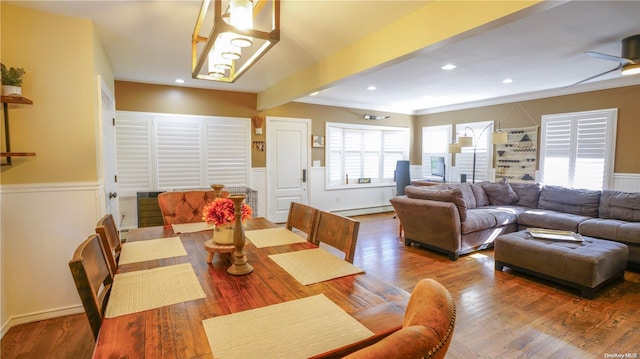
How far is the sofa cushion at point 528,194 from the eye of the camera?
5215 millimetres

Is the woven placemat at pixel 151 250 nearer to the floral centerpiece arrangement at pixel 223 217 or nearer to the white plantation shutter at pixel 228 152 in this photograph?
the floral centerpiece arrangement at pixel 223 217

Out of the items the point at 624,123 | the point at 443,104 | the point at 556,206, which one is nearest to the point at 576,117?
the point at 624,123

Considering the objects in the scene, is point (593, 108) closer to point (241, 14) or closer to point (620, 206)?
point (620, 206)

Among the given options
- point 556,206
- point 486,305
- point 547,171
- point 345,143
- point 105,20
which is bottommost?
point 486,305

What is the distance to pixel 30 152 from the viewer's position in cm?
246

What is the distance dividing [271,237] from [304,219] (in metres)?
0.26

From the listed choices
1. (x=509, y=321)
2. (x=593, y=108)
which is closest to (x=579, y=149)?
(x=593, y=108)

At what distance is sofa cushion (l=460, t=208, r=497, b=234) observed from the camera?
4098mm

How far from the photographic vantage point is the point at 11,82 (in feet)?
7.43

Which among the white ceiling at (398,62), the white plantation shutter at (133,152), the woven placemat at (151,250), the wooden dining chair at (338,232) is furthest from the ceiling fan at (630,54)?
the white plantation shutter at (133,152)

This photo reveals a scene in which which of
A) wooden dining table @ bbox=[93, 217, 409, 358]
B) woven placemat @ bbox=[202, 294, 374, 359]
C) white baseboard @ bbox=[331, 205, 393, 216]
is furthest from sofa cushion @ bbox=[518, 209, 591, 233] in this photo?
woven placemat @ bbox=[202, 294, 374, 359]

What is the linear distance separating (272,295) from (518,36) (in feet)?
10.9

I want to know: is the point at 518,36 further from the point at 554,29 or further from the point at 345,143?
the point at 345,143

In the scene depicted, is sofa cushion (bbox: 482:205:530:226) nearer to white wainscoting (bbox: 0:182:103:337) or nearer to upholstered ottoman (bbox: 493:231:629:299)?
upholstered ottoman (bbox: 493:231:629:299)
